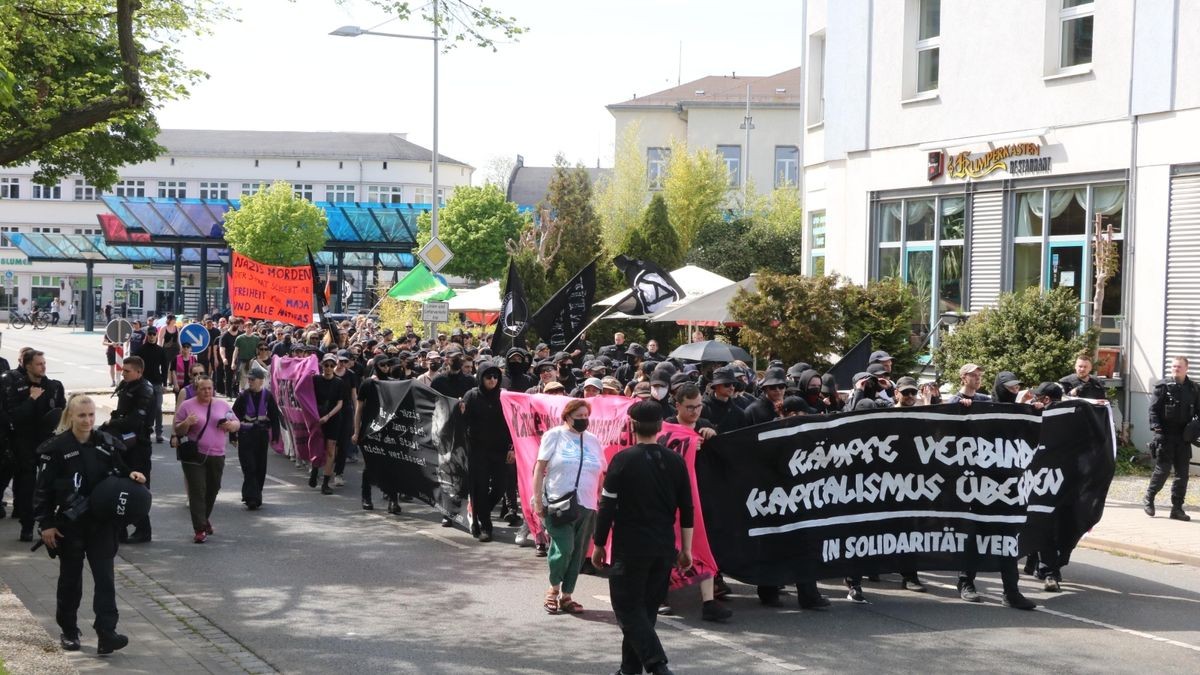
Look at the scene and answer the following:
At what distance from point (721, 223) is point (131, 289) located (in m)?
68.4

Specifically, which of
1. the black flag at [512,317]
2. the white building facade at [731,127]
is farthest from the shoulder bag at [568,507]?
the white building facade at [731,127]

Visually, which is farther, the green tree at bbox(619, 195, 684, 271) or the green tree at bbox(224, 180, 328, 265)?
the green tree at bbox(224, 180, 328, 265)

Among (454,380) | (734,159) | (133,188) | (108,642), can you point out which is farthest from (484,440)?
(133,188)

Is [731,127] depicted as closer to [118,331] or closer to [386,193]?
[118,331]

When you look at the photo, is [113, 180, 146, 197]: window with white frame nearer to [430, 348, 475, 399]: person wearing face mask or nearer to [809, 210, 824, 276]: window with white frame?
[809, 210, 824, 276]: window with white frame

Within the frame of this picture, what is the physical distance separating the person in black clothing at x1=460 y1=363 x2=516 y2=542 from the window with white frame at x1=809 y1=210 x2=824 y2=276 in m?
16.2

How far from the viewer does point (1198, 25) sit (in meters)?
18.6

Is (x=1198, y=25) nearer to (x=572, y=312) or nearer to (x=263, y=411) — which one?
(x=572, y=312)

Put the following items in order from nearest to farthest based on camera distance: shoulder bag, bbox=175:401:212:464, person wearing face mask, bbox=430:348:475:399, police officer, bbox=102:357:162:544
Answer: police officer, bbox=102:357:162:544 < shoulder bag, bbox=175:401:212:464 < person wearing face mask, bbox=430:348:475:399

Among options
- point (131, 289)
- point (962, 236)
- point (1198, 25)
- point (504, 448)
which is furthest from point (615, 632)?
point (131, 289)

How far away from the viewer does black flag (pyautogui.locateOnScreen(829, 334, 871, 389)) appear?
15.2 m

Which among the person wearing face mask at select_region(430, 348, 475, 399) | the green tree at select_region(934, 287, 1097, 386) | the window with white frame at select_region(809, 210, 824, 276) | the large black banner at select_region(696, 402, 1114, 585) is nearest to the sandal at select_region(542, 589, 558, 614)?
the large black banner at select_region(696, 402, 1114, 585)

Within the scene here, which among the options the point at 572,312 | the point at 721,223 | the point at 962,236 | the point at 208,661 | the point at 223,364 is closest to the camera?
the point at 208,661

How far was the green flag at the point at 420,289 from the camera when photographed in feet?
112
